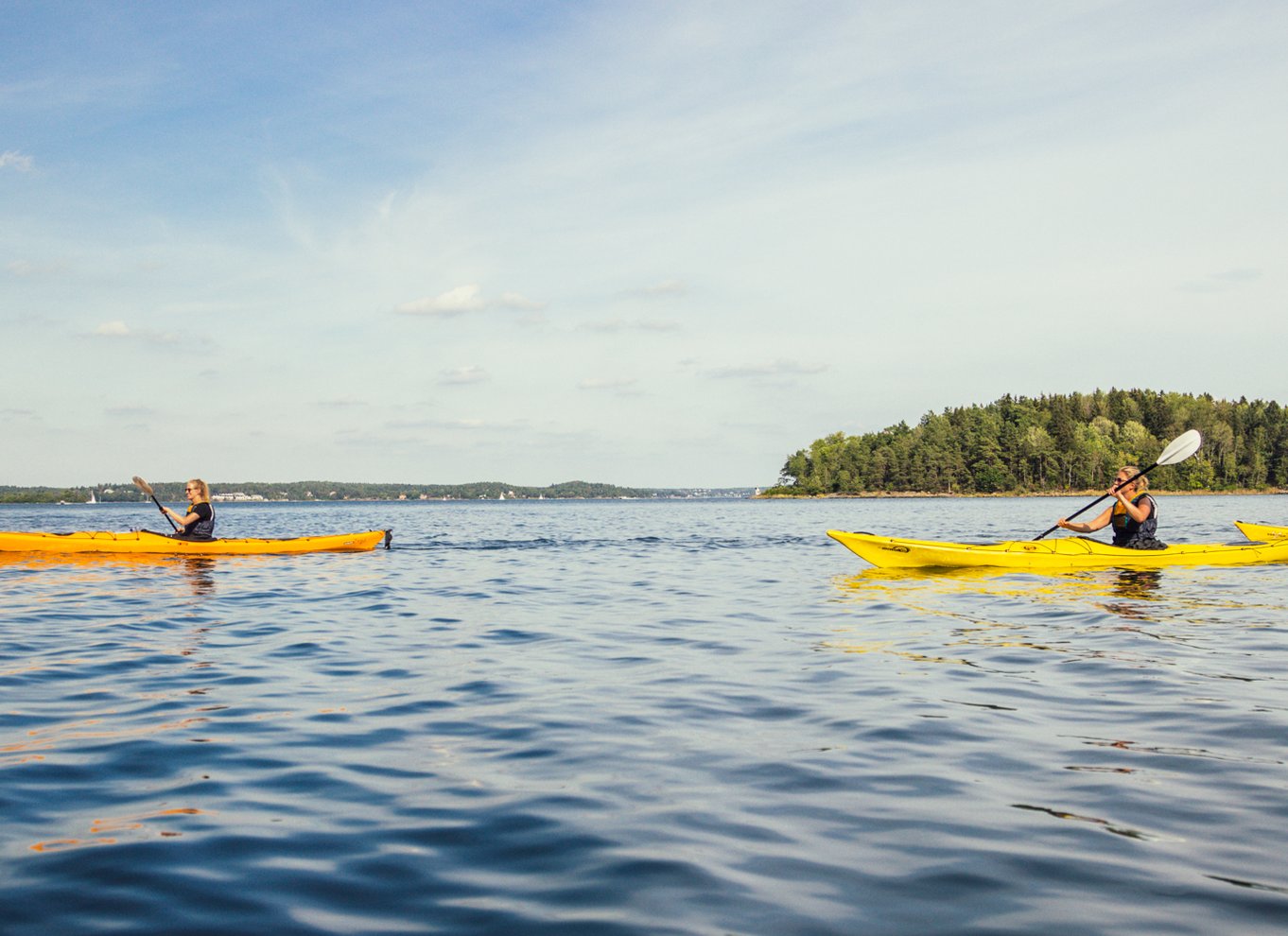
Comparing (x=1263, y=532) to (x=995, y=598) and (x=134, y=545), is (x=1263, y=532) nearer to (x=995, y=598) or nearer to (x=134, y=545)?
(x=995, y=598)

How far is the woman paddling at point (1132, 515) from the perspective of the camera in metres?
15.6

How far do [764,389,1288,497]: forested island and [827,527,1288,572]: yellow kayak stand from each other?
117m

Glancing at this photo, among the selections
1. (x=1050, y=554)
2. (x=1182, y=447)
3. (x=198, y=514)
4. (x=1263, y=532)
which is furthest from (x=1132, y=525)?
(x=198, y=514)

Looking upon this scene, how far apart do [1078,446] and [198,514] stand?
125 metres

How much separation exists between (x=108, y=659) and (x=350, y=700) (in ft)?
11.2

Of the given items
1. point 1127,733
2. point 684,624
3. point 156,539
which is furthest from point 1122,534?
point 156,539

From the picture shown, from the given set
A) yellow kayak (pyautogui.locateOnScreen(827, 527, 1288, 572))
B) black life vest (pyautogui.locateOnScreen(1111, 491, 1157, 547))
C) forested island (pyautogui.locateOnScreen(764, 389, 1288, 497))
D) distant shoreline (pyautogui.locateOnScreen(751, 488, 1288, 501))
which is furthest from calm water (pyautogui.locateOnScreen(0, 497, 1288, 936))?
forested island (pyautogui.locateOnScreen(764, 389, 1288, 497))

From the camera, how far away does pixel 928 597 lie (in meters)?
13.6

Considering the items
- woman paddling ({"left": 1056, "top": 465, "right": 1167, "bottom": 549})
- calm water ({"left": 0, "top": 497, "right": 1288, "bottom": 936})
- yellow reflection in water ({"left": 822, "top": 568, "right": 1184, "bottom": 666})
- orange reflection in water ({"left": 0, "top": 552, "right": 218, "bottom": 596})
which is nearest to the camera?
calm water ({"left": 0, "top": 497, "right": 1288, "bottom": 936})

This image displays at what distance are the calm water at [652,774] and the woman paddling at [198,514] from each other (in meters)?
8.25

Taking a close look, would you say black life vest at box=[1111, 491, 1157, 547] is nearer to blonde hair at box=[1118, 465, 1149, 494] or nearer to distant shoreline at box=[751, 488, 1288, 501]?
blonde hair at box=[1118, 465, 1149, 494]

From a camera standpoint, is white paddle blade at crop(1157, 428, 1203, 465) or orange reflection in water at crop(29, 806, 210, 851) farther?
white paddle blade at crop(1157, 428, 1203, 465)

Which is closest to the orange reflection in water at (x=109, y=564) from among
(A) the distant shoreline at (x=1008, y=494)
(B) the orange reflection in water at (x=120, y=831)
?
(B) the orange reflection in water at (x=120, y=831)

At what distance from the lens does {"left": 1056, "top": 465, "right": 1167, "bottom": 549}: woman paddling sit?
1563 cm
